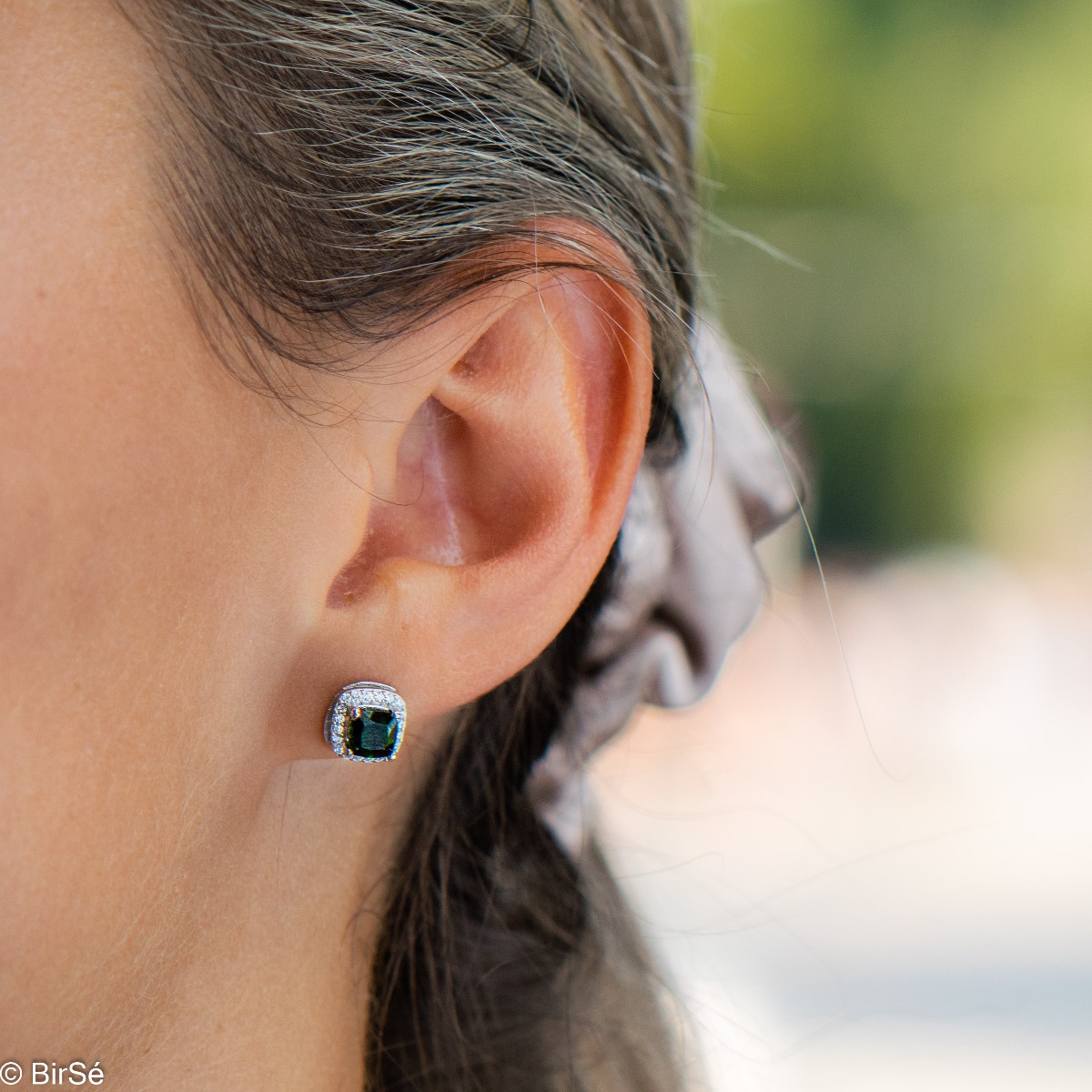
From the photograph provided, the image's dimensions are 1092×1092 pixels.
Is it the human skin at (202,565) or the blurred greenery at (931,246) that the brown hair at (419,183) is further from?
the blurred greenery at (931,246)

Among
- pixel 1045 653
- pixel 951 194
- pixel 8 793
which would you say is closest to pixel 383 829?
pixel 8 793

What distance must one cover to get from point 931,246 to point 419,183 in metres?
9.81

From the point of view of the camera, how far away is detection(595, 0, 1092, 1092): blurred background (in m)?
4.34

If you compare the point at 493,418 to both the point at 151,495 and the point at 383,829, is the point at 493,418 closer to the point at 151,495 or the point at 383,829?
the point at 151,495

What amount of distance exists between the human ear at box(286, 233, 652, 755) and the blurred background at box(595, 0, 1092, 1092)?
1174 millimetres

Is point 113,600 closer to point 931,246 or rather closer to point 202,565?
point 202,565

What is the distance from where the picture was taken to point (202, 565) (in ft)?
2.79

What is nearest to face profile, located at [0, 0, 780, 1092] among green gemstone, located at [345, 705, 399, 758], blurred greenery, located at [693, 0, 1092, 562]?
green gemstone, located at [345, 705, 399, 758]

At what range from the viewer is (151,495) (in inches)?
32.7

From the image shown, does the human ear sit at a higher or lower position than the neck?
higher

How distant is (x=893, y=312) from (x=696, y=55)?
858 centimetres

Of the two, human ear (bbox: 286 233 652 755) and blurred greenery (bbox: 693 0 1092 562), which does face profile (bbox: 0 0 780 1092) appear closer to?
human ear (bbox: 286 233 652 755)

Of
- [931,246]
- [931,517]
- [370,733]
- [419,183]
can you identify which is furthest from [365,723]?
[931,246]

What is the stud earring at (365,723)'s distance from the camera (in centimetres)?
90
